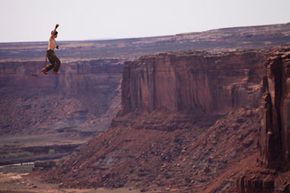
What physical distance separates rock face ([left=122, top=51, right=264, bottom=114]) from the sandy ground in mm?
10182

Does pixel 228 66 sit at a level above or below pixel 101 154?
above

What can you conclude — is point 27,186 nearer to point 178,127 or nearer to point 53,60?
point 178,127

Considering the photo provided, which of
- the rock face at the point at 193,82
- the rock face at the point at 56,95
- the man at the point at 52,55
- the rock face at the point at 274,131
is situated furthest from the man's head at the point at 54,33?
the rock face at the point at 56,95

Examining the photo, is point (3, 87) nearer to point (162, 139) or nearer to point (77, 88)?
point (77, 88)

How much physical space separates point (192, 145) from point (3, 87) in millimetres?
68443

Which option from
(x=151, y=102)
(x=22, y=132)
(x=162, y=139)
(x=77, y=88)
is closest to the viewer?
(x=162, y=139)

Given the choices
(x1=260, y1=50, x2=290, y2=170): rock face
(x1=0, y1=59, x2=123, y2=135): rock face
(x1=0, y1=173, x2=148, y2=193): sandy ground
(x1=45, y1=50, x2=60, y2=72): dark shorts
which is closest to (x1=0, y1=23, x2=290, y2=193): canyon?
Result: (x1=260, y1=50, x2=290, y2=170): rock face

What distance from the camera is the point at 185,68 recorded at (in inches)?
2992

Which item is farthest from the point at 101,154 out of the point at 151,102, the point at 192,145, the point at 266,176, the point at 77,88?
the point at 77,88

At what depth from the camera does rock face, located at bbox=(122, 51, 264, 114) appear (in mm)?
69688

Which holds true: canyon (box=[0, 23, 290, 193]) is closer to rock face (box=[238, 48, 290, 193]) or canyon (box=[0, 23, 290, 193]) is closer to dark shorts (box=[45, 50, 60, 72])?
rock face (box=[238, 48, 290, 193])

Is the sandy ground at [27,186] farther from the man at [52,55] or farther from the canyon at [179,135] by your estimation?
the man at [52,55]

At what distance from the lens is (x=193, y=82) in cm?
7556

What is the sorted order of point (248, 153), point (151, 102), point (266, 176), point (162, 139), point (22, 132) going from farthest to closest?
point (22, 132)
point (151, 102)
point (162, 139)
point (248, 153)
point (266, 176)
